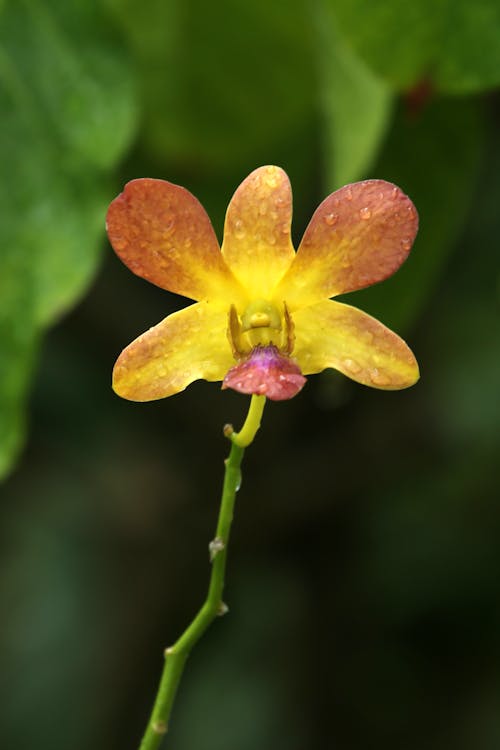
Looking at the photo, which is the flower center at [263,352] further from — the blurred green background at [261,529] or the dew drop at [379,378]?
the blurred green background at [261,529]

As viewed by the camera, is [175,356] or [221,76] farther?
[221,76]

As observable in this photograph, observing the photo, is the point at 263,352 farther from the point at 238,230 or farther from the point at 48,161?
the point at 48,161

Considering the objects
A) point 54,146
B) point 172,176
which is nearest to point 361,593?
point 172,176

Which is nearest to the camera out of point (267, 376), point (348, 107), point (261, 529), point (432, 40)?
point (267, 376)

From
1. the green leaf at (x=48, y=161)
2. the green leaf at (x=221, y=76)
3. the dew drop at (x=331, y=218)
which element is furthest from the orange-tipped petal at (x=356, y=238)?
the green leaf at (x=221, y=76)

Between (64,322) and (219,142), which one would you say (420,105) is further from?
(64,322)

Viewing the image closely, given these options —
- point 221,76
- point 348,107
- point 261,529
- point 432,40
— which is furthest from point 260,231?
point 261,529
